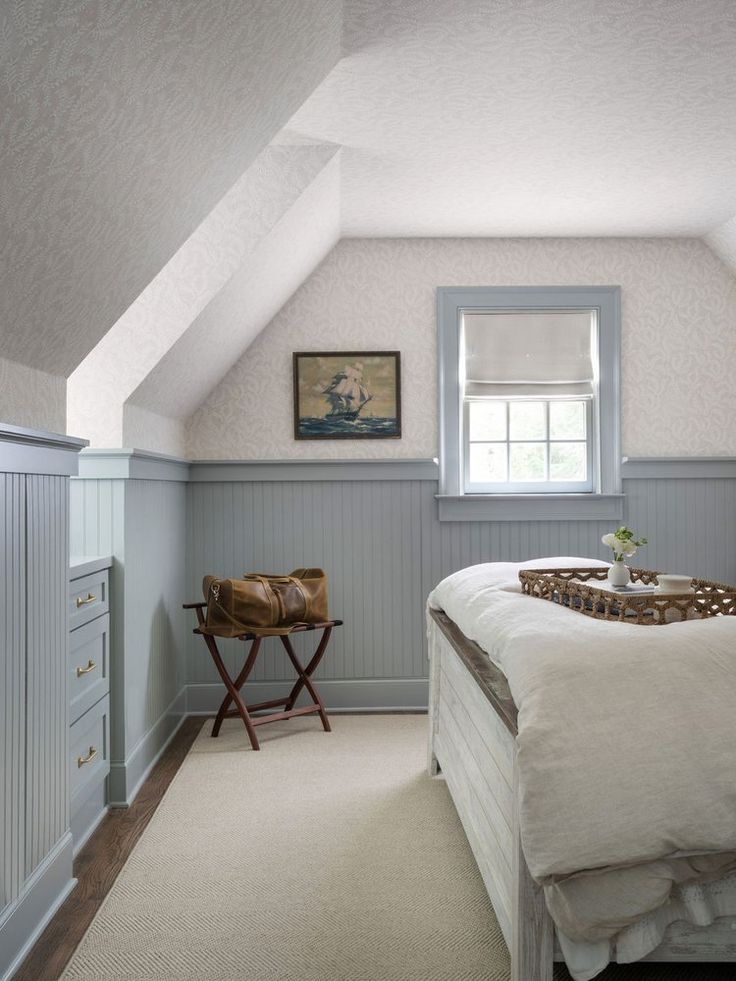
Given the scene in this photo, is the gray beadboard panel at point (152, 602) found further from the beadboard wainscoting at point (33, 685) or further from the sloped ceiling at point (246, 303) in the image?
the beadboard wainscoting at point (33, 685)

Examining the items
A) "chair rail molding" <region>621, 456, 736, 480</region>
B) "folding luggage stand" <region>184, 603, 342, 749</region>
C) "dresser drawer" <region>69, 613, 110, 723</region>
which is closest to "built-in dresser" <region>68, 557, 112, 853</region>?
"dresser drawer" <region>69, 613, 110, 723</region>

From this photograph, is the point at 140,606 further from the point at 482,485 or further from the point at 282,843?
the point at 482,485

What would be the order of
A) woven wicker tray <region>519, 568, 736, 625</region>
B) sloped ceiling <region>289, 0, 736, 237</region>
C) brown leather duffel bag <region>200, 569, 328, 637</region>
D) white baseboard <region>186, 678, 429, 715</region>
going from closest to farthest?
1. woven wicker tray <region>519, 568, 736, 625</region>
2. sloped ceiling <region>289, 0, 736, 237</region>
3. brown leather duffel bag <region>200, 569, 328, 637</region>
4. white baseboard <region>186, 678, 429, 715</region>

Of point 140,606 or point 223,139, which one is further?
point 140,606

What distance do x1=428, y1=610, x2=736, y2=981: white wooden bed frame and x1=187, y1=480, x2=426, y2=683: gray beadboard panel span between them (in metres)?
1.51

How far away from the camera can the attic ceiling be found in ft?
5.40

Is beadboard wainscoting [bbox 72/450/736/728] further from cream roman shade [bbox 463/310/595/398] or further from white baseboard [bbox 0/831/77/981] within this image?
white baseboard [bbox 0/831/77/981]

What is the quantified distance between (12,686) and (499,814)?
1.21 meters

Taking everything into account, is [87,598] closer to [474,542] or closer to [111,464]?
[111,464]

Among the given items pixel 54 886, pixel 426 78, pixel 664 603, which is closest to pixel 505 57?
pixel 426 78

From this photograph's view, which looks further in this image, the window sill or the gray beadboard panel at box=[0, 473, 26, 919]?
the window sill

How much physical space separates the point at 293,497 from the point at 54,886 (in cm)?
243

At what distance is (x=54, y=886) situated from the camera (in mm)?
2205

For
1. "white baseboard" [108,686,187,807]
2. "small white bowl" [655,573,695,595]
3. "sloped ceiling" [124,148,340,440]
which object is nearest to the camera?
"small white bowl" [655,573,695,595]
